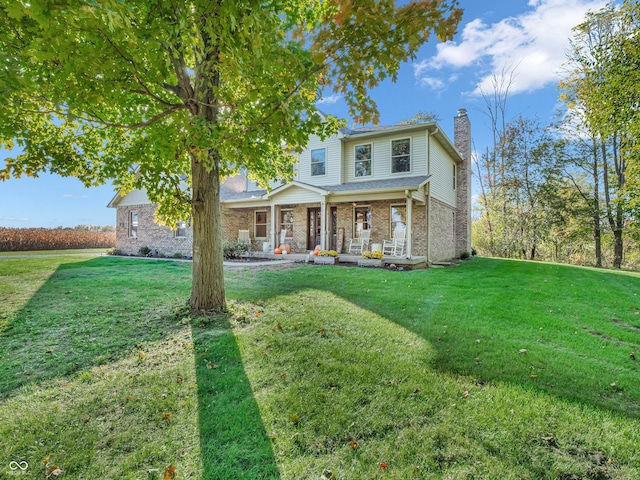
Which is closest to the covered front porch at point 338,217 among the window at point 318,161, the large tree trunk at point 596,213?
the window at point 318,161

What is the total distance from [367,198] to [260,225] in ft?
24.1

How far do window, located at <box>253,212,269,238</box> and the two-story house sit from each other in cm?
6

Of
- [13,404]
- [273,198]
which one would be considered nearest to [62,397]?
[13,404]

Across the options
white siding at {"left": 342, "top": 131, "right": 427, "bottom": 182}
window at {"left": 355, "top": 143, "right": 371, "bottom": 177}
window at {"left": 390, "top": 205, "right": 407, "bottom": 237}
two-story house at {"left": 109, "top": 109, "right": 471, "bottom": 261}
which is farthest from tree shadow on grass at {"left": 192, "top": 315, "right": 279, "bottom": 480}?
window at {"left": 355, "top": 143, "right": 371, "bottom": 177}

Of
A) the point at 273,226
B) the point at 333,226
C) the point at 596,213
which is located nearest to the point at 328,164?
the point at 333,226

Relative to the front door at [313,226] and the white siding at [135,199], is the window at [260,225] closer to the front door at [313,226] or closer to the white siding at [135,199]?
the front door at [313,226]

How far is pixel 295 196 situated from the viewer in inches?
547

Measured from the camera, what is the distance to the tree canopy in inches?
121

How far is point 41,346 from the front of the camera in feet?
13.4

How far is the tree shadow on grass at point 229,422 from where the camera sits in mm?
2105

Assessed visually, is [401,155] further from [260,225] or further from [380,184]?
[260,225]

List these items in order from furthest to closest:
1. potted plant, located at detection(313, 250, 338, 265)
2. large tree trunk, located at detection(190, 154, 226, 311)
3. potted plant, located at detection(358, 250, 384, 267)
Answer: potted plant, located at detection(313, 250, 338, 265) → potted plant, located at detection(358, 250, 384, 267) → large tree trunk, located at detection(190, 154, 226, 311)

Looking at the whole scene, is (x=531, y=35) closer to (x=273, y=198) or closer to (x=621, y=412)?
(x=273, y=198)

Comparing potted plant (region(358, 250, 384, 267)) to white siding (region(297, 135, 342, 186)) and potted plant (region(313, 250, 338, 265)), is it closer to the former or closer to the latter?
potted plant (region(313, 250, 338, 265))
